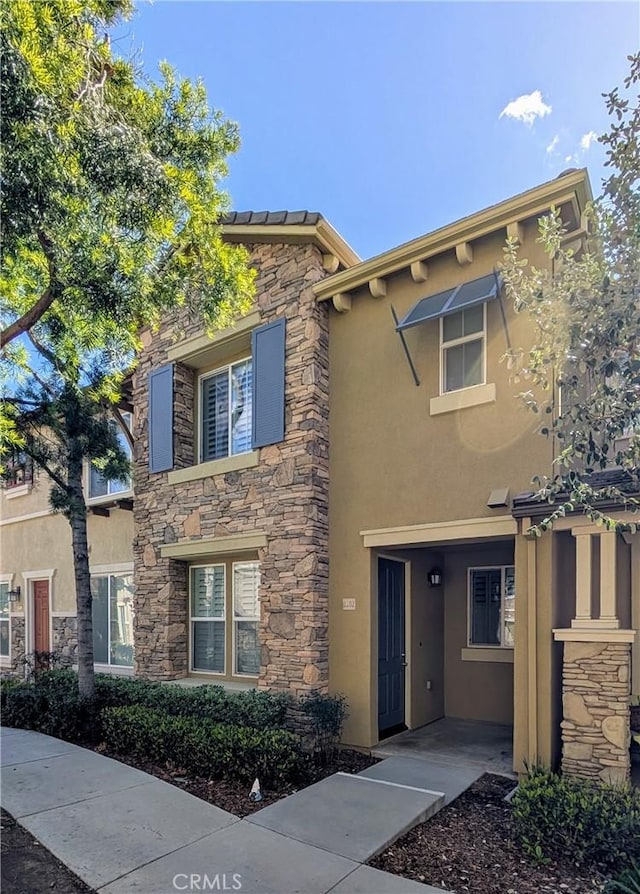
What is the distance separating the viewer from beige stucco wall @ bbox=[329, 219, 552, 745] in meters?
7.09

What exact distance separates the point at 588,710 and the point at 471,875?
1.90 meters

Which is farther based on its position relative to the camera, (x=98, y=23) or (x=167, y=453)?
(x=167, y=453)

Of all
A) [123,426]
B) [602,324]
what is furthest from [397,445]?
[123,426]

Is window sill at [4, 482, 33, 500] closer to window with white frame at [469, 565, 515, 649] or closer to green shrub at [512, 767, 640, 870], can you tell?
window with white frame at [469, 565, 515, 649]

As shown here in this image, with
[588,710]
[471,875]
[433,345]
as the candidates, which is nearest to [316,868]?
[471,875]

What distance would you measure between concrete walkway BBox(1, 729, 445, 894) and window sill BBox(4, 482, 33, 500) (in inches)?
344

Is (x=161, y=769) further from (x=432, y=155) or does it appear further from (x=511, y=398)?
(x=432, y=155)

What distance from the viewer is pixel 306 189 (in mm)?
10086

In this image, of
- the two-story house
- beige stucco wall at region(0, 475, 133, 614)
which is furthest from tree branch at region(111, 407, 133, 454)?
beige stucco wall at region(0, 475, 133, 614)

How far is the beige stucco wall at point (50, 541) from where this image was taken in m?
11.9

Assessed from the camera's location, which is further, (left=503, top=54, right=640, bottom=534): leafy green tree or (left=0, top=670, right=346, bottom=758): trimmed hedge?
(left=0, top=670, right=346, bottom=758): trimmed hedge

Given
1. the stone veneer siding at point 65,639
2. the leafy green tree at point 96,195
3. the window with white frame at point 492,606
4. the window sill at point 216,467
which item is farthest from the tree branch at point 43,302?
the stone veneer siding at point 65,639

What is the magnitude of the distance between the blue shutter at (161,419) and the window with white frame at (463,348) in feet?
16.9

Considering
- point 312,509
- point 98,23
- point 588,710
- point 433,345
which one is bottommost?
point 588,710
